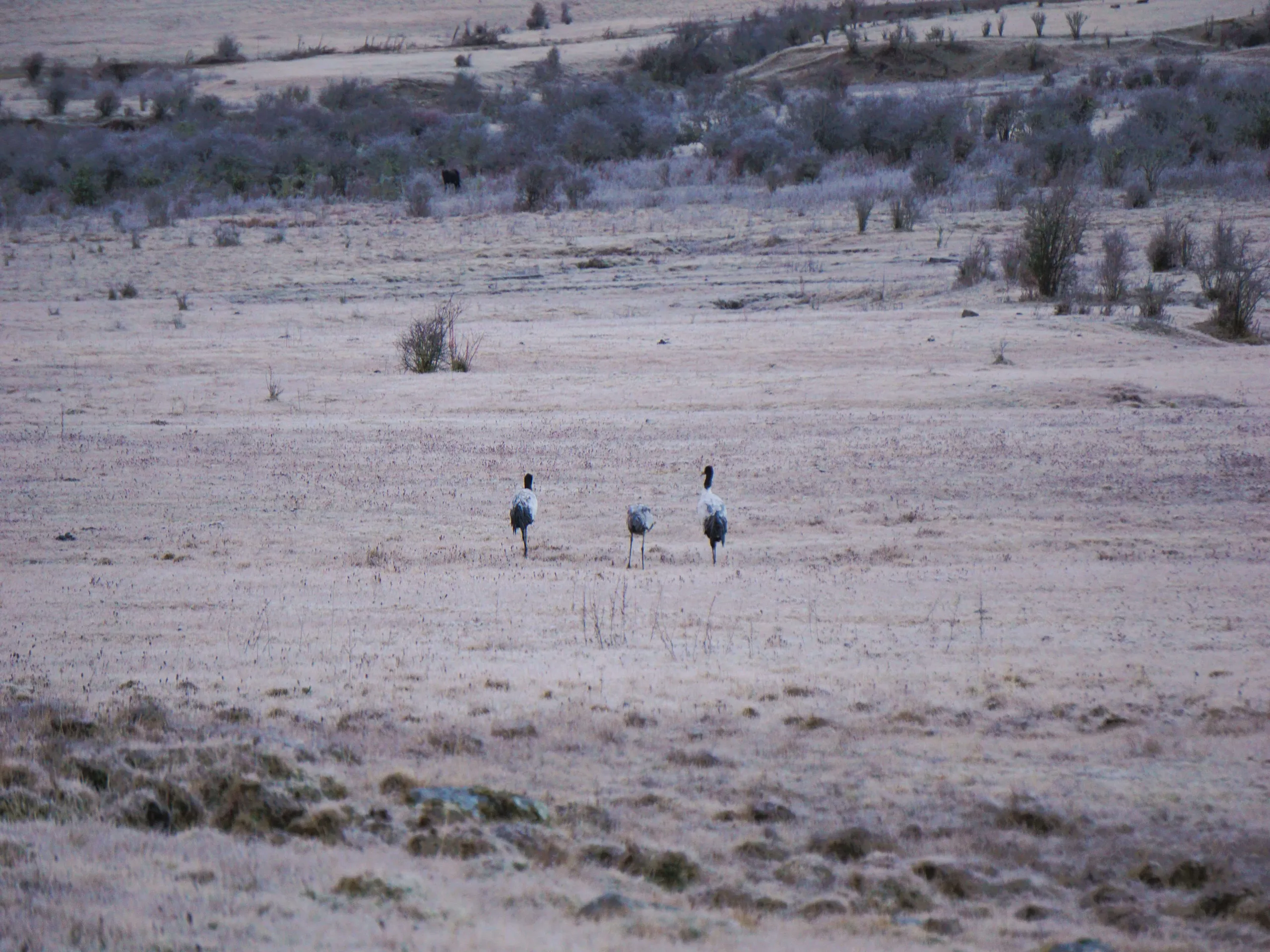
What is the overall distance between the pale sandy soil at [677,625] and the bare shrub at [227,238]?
9.39 meters

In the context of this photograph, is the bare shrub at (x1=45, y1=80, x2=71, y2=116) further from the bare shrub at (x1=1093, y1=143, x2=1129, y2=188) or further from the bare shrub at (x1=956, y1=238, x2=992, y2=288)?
the bare shrub at (x1=956, y1=238, x2=992, y2=288)

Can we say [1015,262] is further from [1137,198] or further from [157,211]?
[157,211]

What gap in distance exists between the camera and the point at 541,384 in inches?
662

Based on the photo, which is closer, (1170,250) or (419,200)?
(1170,250)

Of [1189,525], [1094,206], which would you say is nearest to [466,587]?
[1189,525]

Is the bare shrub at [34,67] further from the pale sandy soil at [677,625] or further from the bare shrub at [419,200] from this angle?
the pale sandy soil at [677,625]

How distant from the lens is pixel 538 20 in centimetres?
8481

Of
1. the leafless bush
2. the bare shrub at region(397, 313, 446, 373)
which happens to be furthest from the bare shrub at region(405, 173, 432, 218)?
the bare shrub at region(397, 313, 446, 373)

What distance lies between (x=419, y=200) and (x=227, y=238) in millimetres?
5070

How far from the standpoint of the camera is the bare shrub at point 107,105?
186 feet

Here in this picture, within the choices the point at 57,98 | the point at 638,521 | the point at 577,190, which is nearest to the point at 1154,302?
the point at 638,521

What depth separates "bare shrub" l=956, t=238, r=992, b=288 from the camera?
2236cm

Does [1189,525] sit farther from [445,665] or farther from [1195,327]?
[1195,327]

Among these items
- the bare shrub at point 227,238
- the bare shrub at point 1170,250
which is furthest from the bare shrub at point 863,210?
the bare shrub at point 227,238
